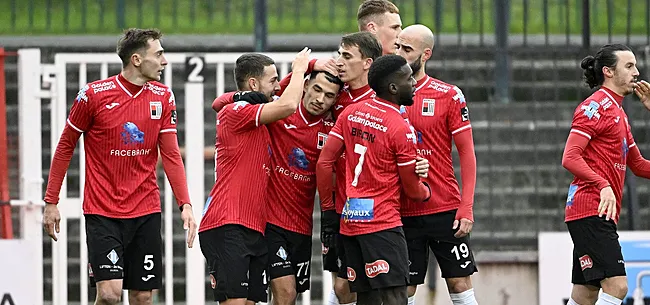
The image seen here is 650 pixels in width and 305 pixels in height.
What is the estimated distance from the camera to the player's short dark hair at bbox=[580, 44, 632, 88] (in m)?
7.87

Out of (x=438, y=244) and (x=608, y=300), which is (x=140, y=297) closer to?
(x=438, y=244)

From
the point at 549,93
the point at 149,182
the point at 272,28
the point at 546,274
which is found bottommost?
the point at 546,274

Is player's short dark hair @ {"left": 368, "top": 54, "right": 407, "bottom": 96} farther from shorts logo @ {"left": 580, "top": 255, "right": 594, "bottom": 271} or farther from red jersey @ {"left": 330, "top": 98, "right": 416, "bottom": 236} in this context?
shorts logo @ {"left": 580, "top": 255, "right": 594, "bottom": 271}

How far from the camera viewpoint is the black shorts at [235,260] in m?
7.00

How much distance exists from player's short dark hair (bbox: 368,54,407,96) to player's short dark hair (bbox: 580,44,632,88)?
1.63 meters

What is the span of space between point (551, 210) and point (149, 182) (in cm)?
484

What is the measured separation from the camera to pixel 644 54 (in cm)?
1185

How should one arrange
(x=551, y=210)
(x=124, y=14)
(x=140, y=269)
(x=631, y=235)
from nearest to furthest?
(x=140, y=269)
(x=631, y=235)
(x=551, y=210)
(x=124, y=14)

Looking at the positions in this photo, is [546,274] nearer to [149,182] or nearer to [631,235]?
[631,235]

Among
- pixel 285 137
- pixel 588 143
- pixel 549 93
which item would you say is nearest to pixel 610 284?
pixel 588 143

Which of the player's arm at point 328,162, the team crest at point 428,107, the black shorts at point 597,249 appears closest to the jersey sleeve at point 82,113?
the player's arm at point 328,162

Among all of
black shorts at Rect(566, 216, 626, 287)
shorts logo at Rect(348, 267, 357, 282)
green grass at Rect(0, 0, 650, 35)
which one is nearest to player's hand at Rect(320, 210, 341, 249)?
shorts logo at Rect(348, 267, 357, 282)

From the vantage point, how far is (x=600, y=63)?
7910 millimetres

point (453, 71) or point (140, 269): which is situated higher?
point (453, 71)
